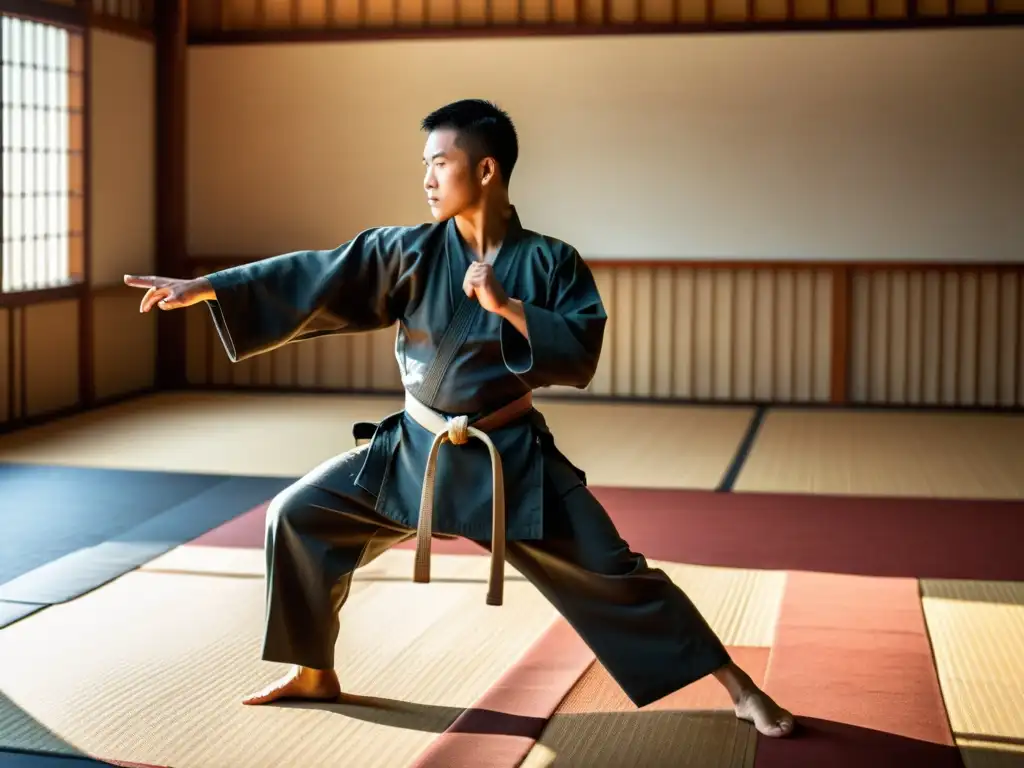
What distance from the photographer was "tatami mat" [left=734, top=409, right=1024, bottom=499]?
16.5 ft

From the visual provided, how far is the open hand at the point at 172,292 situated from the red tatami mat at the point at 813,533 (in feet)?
5.60

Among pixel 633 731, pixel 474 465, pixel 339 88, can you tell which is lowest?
pixel 633 731

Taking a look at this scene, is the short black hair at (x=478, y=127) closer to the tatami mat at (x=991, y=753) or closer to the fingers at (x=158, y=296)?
the fingers at (x=158, y=296)

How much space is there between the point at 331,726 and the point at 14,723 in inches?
22.7

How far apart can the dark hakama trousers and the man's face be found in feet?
1.63

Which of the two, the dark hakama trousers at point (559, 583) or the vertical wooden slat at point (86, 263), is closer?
the dark hakama trousers at point (559, 583)

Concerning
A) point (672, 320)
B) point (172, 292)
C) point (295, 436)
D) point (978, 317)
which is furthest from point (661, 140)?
point (172, 292)

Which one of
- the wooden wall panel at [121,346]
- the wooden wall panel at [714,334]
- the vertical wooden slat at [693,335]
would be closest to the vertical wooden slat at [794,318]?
the wooden wall panel at [714,334]

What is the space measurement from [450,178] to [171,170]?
5532 millimetres

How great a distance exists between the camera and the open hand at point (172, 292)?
2379mm

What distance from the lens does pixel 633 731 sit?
8.24 ft

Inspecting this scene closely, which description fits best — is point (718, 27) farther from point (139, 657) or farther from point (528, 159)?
point (139, 657)

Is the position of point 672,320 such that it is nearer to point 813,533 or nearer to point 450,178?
point 813,533

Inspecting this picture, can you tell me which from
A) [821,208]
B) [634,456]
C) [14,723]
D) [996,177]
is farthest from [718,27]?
[14,723]
